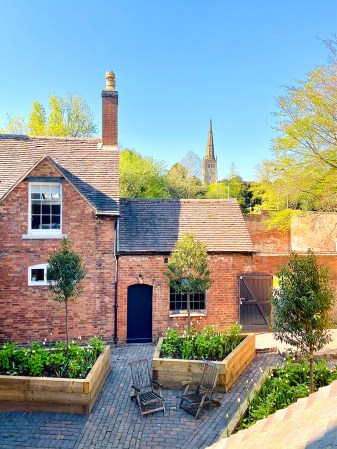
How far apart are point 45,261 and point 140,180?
2060 cm

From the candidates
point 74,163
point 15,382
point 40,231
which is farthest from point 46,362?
point 74,163

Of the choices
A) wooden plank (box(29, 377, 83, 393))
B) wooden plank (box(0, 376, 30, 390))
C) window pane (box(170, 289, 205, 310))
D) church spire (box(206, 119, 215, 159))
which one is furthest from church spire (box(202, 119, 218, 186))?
wooden plank (box(0, 376, 30, 390))

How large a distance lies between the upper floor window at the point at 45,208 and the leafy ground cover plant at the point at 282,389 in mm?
9376

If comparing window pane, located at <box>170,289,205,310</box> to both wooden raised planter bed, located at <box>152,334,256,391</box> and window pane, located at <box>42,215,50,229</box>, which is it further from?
window pane, located at <box>42,215,50,229</box>

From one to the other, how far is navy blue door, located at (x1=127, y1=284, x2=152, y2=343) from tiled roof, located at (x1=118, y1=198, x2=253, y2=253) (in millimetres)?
1711

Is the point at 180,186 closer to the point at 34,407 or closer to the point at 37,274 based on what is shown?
the point at 37,274

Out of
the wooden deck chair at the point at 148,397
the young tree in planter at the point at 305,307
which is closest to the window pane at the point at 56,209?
the wooden deck chair at the point at 148,397

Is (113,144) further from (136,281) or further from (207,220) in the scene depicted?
(136,281)

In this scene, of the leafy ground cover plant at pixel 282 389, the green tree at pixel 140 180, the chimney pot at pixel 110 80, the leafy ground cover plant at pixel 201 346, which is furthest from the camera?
the green tree at pixel 140 180

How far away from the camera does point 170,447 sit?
736cm

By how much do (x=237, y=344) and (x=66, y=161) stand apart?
10.7 metres

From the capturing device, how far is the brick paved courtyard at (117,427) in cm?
746

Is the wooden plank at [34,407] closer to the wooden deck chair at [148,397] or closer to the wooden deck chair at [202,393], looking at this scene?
the wooden deck chair at [148,397]

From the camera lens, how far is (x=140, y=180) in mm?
33344
